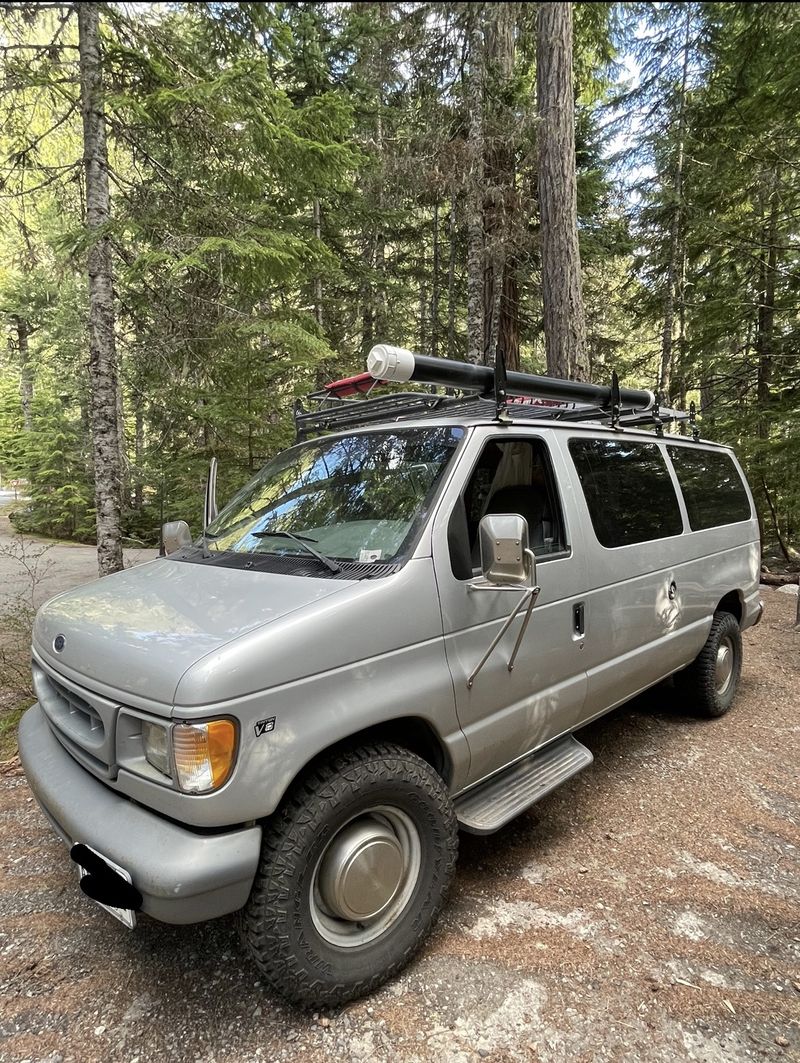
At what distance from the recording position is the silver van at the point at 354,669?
188cm

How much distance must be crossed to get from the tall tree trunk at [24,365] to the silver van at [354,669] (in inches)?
883

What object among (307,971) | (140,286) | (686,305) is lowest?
(307,971)

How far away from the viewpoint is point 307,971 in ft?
6.60

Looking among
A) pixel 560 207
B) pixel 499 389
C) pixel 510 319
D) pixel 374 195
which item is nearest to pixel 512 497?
pixel 499 389

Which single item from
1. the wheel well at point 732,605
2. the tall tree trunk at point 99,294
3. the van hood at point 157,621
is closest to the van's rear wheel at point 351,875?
the van hood at point 157,621

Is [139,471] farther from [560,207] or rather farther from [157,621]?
[157,621]

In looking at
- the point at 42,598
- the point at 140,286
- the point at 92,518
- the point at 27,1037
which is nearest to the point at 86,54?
the point at 140,286

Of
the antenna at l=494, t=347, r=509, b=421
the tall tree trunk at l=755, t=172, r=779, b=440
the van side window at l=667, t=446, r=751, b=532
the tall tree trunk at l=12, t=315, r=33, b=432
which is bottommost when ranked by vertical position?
the van side window at l=667, t=446, r=751, b=532

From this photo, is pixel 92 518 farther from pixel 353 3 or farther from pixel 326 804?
pixel 326 804

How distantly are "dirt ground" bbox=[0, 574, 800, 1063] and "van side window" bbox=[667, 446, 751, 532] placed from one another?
196 cm

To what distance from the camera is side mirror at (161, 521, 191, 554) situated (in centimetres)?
337

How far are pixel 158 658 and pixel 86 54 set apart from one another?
6746 mm

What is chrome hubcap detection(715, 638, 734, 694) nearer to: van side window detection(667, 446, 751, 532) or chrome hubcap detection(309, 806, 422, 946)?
van side window detection(667, 446, 751, 532)

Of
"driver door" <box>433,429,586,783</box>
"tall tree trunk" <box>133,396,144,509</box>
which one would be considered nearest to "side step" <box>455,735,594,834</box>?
"driver door" <box>433,429,586,783</box>
